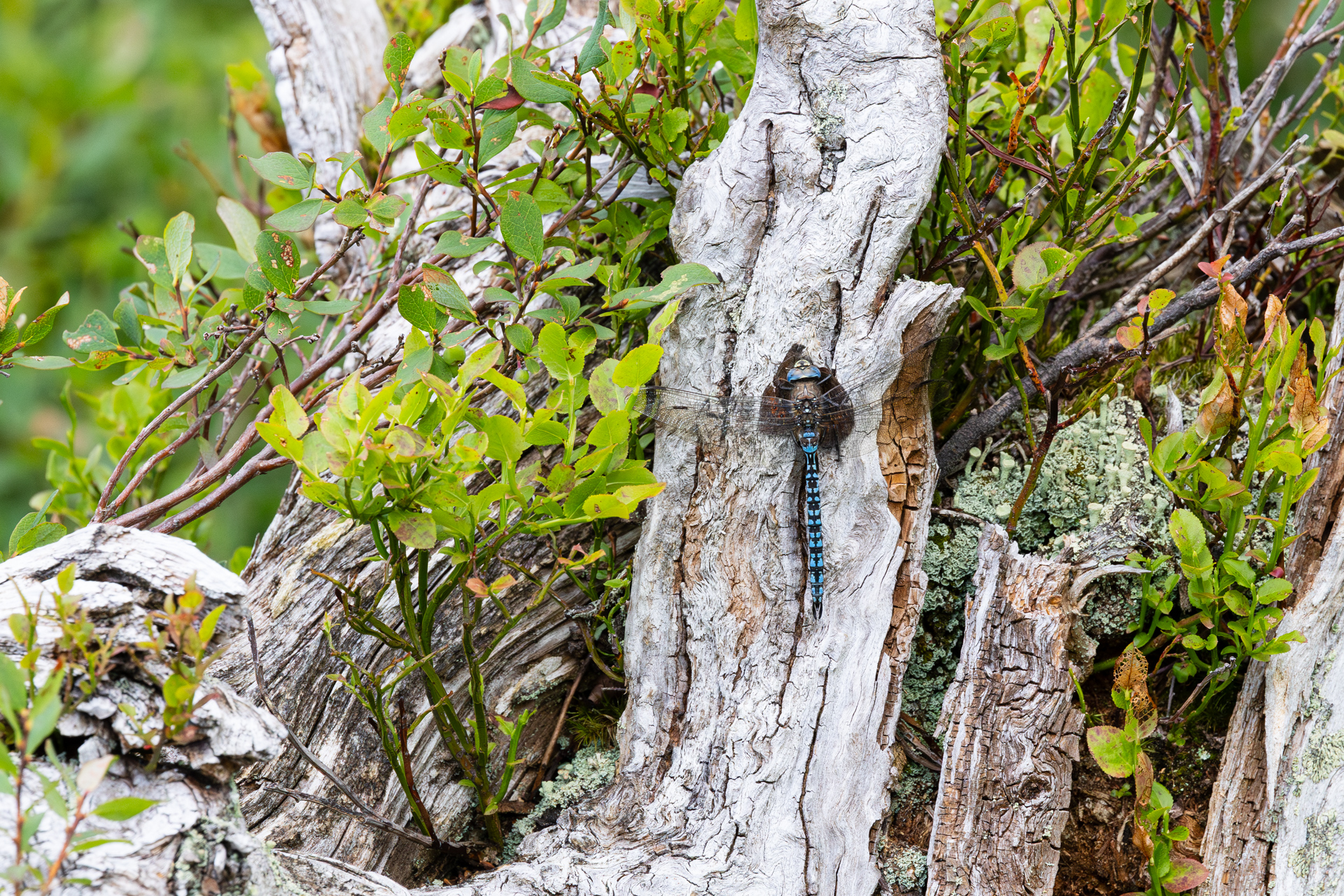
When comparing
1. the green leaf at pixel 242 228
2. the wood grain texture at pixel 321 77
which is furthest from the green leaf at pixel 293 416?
the wood grain texture at pixel 321 77

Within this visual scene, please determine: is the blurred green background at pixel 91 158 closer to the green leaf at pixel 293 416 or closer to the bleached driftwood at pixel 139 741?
the bleached driftwood at pixel 139 741

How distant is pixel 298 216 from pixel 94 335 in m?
0.46

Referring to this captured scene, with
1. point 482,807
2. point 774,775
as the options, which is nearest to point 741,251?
point 774,775

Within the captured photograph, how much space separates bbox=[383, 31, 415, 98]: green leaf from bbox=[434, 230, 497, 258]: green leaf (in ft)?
0.84

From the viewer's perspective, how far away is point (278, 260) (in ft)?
4.83

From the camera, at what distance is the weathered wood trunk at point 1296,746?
1.32 metres

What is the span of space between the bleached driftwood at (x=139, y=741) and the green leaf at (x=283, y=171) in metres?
0.61

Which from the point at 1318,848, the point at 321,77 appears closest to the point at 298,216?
the point at 321,77

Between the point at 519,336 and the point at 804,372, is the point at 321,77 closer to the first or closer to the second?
the point at 519,336

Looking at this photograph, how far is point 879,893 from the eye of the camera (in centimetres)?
144

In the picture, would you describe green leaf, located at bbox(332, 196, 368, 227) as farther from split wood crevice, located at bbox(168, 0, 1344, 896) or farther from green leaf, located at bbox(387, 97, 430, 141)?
split wood crevice, located at bbox(168, 0, 1344, 896)

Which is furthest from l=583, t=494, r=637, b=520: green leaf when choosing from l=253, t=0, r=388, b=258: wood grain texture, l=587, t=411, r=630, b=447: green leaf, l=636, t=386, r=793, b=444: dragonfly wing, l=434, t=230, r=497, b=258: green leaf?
l=253, t=0, r=388, b=258: wood grain texture

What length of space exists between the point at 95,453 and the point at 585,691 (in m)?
1.43

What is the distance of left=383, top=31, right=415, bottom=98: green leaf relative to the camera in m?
1.44
